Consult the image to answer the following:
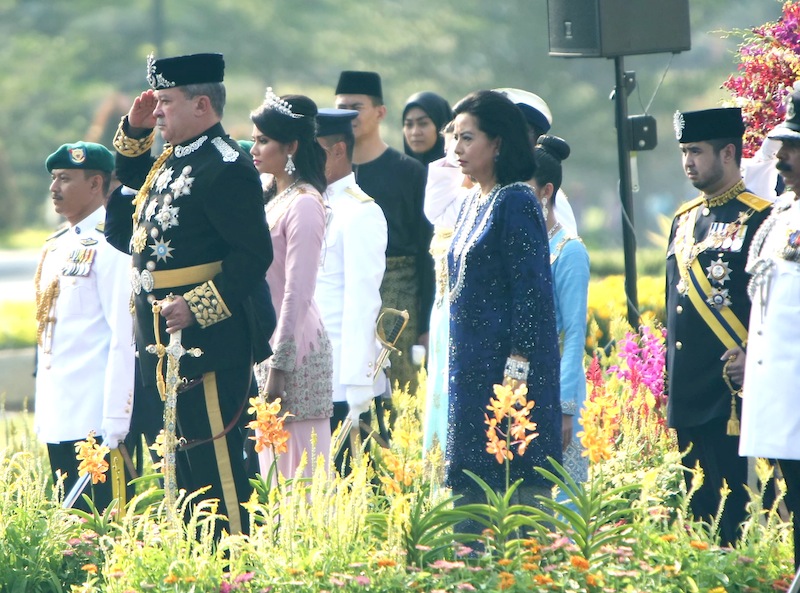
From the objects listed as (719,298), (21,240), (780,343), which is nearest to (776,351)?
(780,343)

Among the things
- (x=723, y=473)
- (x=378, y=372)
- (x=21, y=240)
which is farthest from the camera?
(x=21, y=240)

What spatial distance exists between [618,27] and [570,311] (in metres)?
2.79

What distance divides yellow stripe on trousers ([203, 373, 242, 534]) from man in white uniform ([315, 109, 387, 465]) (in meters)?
1.03

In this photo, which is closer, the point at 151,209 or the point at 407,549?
the point at 407,549

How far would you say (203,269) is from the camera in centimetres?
573

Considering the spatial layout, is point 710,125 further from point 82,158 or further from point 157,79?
point 82,158

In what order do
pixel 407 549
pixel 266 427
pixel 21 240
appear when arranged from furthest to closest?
pixel 21 240 → pixel 266 427 → pixel 407 549

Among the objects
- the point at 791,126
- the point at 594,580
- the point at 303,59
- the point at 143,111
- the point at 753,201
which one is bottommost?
the point at 594,580

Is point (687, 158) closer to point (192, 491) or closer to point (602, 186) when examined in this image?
point (192, 491)

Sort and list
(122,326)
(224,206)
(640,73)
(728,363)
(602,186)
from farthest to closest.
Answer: (602,186) < (640,73) < (122,326) < (728,363) < (224,206)

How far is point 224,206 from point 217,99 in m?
0.47

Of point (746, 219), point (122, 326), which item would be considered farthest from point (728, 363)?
point (122, 326)

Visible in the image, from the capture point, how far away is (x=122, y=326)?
22.0 ft

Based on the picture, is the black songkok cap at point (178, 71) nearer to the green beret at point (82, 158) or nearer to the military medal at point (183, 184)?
the military medal at point (183, 184)
